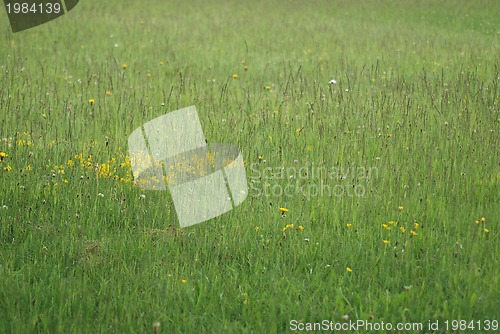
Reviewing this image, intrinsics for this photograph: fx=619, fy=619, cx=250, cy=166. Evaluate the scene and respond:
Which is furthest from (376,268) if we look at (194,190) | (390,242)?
(194,190)

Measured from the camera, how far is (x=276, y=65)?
29.3 ft

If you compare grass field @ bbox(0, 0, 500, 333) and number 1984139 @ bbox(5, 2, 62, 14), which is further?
number 1984139 @ bbox(5, 2, 62, 14)

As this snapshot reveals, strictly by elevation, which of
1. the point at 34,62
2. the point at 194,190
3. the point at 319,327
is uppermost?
the point at 34,62

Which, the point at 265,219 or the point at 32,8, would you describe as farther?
the point at 32,8

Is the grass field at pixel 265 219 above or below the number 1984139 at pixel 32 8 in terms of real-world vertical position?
below

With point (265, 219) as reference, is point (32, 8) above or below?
above

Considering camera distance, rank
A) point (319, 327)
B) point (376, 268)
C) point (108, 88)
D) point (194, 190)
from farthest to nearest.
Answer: point (108, 88) → point (194, 190) → point (376, 268) → point (319, 327)

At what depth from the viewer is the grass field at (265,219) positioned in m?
3.32

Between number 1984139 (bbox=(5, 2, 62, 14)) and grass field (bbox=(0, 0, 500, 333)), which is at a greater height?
number 1984139 (bbox=(5, 2, 62, 14))

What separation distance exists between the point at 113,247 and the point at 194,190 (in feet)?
2.89

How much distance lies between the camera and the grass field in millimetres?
3316

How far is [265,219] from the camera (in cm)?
420

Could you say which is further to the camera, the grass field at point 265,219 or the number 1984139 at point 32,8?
the number 1984139 at point 32,8

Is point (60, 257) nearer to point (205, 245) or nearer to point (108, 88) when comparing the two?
point (205, 245)
